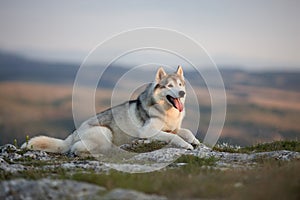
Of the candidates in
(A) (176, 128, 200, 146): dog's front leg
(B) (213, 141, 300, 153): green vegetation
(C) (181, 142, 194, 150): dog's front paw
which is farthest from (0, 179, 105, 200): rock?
(B) (213, 141, 300, 153): green vegetation

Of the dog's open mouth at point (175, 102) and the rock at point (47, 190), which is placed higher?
the dog's open mouth at point (175, 102)

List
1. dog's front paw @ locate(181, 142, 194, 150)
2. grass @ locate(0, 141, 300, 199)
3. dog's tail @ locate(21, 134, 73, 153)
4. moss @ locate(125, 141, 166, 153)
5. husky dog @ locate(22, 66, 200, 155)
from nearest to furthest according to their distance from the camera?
grass @ locate(0, 141, 300, 199) < dog's front paw @ locate(181, 142, 194, 150) < moss @ locate(125, 141, 166, 153) < husky dog @ locate(22, 66, 200, 155) < dog's tail @ locate(21, 134, 73, 153)

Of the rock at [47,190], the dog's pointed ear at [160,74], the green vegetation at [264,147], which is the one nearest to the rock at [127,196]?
the rock at [47,190]

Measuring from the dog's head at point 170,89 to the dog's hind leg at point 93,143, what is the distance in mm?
3336

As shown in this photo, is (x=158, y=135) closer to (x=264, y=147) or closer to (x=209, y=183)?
(x=264, y=147)

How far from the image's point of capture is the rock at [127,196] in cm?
1197

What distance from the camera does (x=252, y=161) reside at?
790 inches

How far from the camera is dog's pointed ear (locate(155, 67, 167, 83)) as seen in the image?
915 inches

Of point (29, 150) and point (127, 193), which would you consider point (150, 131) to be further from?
point (127, 193)

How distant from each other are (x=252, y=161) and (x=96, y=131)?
8145mm

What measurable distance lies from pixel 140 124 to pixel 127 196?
12.1 meters

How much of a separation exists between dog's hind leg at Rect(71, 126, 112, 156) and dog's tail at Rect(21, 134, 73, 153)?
129cm

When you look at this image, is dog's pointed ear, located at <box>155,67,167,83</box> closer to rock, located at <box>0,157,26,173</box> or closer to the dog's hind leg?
the dog's hind leg

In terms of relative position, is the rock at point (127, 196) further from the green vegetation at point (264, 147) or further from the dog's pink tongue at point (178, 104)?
the green vegetation at point (264, 147)
